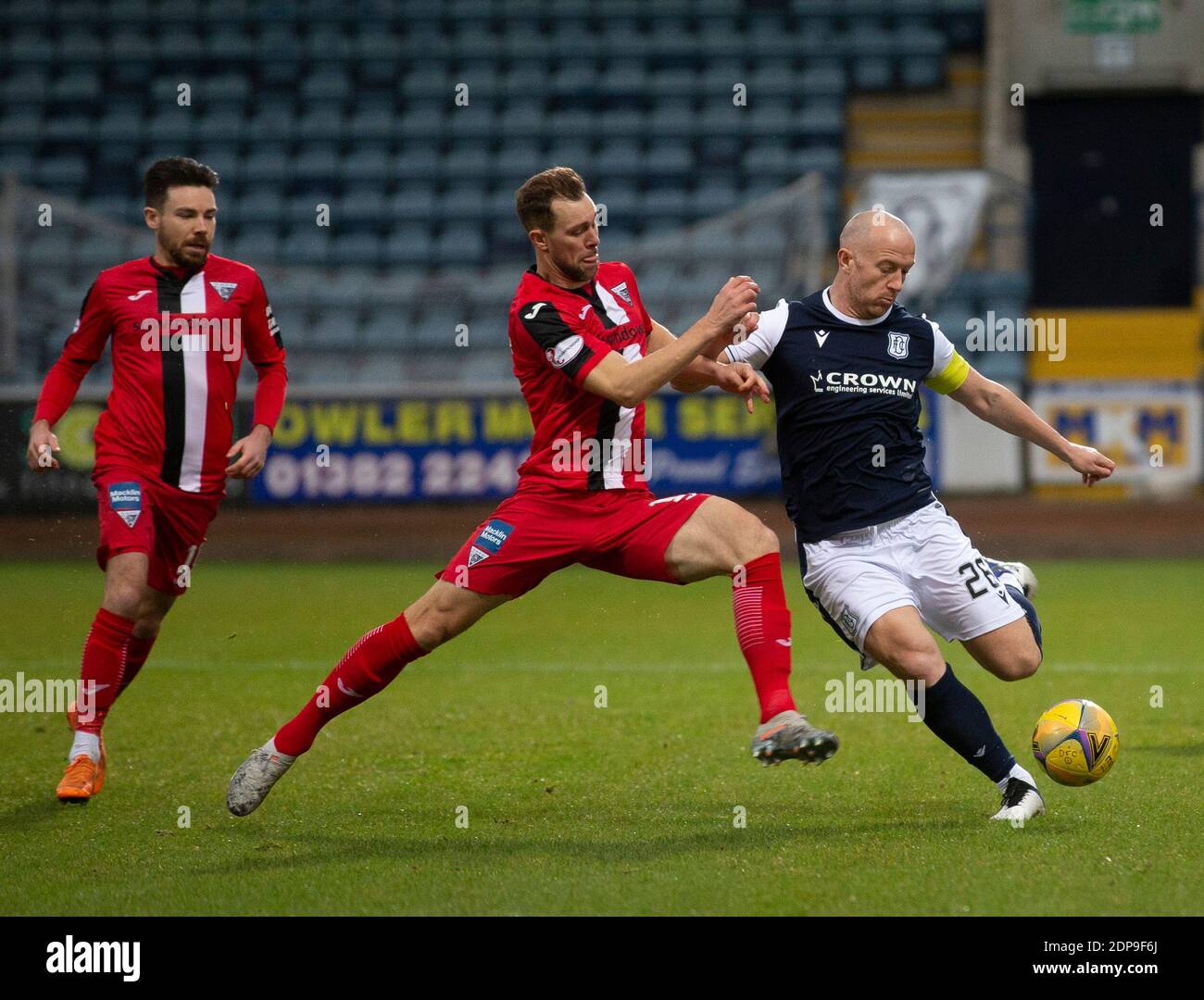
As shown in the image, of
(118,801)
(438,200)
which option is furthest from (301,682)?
(438,200)

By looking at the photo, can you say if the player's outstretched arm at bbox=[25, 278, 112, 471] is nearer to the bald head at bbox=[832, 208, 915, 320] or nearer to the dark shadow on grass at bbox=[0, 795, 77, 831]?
the dark shadow on grass at bbox=[0, 795, 77, 831]

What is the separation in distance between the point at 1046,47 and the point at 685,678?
13.6 metres

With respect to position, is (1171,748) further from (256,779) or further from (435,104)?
(435,104)

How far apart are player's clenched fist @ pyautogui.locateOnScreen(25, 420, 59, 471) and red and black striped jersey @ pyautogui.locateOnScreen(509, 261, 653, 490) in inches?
66.3

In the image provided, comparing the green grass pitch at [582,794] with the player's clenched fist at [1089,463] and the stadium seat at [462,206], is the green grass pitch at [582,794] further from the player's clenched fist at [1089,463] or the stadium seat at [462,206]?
the stadium seat at [462,206]

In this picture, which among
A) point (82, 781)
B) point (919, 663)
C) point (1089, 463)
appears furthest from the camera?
point (82, 781)

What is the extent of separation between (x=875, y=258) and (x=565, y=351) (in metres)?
0.99

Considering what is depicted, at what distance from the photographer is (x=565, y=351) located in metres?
4.55

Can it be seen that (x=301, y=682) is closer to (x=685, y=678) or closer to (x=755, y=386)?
(x=685, y=678)

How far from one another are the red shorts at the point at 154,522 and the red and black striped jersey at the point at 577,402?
139 centimetres

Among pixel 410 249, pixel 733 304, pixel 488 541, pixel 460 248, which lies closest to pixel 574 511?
pixel 488 541

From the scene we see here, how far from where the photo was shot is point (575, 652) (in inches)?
332

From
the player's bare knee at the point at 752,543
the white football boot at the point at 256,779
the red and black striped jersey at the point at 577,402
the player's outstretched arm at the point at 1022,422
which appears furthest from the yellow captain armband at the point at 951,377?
the white football boot at the point at 256,779

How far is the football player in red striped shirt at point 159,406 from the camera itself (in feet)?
17.8
